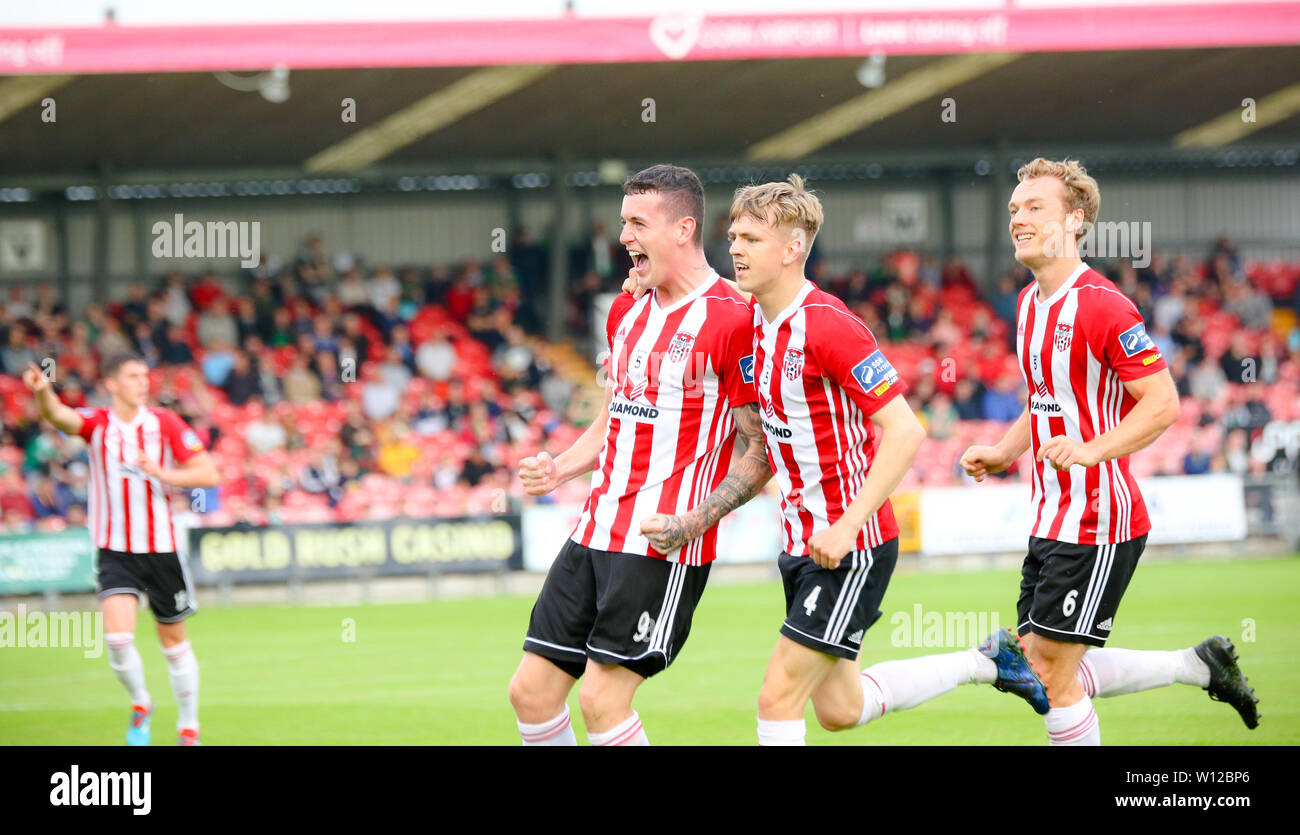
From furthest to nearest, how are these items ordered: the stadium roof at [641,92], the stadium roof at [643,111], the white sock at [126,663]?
the stadium roof at [643,111] → the stadium roof at [641,92] → the white sock at [126,663]

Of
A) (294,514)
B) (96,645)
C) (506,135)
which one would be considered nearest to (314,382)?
(294,514)

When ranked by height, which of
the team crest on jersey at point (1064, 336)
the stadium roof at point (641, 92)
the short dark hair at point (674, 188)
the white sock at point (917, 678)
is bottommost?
the white sock at point (917, 678)

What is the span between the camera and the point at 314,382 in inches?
691

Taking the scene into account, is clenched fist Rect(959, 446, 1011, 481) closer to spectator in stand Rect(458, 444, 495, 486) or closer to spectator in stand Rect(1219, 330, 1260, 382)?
spectator in stand Rect(458, 444, 495, 486)

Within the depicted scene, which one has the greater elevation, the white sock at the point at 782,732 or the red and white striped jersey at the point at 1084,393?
the red and white striped jersey at the point at 1084,393

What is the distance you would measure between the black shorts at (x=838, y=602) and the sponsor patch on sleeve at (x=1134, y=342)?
3.62 feet

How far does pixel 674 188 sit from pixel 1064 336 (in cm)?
151

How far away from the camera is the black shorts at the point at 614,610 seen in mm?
4598

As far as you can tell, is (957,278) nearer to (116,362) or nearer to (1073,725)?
(116,362)

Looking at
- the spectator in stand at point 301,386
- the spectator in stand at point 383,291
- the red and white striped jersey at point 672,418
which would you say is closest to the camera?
the red and white striped jersey at point 672,418

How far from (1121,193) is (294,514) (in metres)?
15.5

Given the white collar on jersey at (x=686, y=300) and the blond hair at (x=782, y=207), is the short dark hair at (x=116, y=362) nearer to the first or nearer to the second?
the white collar on jersey at (x=686, y=300)

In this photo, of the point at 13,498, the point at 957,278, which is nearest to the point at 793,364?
the point at 13,498

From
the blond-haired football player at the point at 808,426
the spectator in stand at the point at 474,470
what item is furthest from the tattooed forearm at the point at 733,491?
the spectator in stand at the point at 474,470
